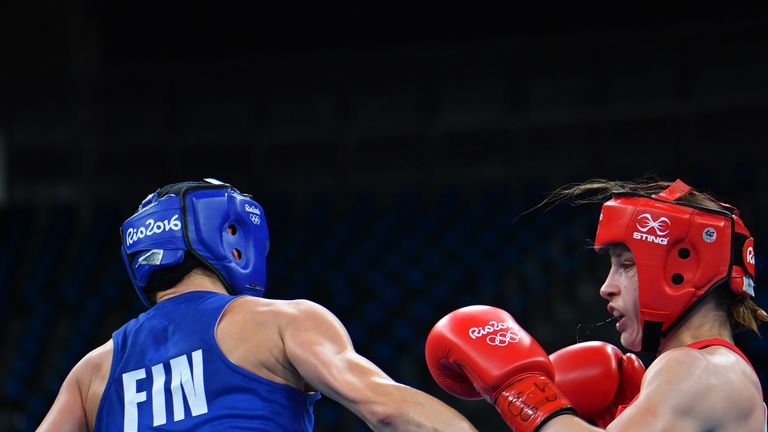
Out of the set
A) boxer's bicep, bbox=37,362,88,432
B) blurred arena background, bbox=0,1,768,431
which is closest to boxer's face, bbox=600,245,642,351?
boxer's bicep, bbox=37,362,88,432

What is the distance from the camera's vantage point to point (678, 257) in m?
2.44

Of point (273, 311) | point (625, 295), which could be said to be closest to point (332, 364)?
point (273, 311)

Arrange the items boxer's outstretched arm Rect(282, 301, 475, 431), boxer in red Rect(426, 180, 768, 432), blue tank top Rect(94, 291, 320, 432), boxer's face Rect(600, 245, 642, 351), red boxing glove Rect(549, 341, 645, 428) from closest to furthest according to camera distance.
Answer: boxer's outstretched arm Rect(282, 301, 475, 431), blue tank top Rect(94, 291, 320, 432), boxer in red Rect(426, 180, 768, 432), boxer's face Rect(600, 245, 642, 351), red boxing glove Rect(549, 341, 645, 428)

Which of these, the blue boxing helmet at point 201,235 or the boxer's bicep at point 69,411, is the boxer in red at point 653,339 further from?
the boxer's bicep at point 69,411

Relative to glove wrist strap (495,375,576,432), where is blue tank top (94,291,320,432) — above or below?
A: above

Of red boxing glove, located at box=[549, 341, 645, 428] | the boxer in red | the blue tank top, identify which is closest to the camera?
the blue tank top

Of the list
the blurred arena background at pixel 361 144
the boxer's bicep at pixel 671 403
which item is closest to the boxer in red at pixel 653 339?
the boxer's bicep at pixel 671 403

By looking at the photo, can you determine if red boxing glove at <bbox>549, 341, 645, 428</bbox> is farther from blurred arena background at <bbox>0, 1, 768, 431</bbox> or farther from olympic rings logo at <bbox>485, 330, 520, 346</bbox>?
blurred arena background at <bbox>0, 1, 768, 431</bbox>

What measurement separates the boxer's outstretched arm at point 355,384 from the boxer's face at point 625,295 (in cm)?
73

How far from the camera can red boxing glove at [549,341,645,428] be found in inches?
105

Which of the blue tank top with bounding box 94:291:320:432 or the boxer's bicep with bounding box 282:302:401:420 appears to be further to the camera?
the blue tank top with bounding box 94:291:320:432

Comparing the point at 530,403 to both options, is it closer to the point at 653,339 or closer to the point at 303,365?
the point at 653,339

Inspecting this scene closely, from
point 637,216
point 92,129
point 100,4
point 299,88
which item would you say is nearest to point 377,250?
point 299,88

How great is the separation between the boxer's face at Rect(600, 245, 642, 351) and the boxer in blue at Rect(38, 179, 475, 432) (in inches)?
29.4
